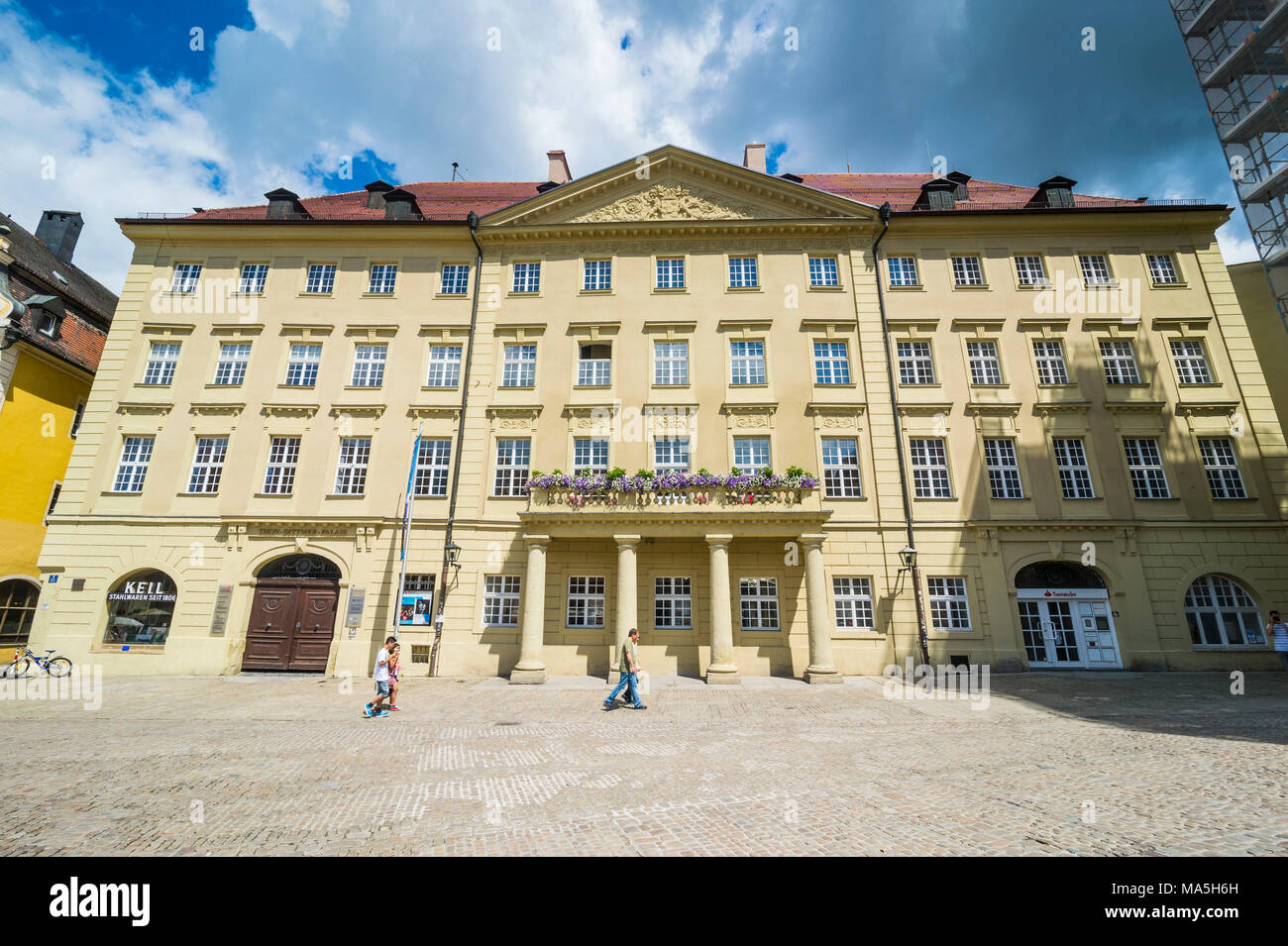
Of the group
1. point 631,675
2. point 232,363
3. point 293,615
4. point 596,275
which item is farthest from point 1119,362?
point 232,363

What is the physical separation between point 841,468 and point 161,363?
28.1 metres

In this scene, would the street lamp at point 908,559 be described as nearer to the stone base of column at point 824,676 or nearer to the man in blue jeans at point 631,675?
the stone base of column at point 824,676

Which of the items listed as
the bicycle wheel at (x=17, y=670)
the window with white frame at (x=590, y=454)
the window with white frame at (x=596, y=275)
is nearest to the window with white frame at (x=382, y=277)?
the window with white frame at (x=596, y=275)

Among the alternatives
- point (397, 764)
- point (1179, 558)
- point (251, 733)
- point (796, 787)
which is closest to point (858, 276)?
point (1179, 558)

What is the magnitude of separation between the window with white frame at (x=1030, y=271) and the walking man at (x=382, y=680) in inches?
1055

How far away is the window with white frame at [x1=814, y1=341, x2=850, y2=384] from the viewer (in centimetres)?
2228

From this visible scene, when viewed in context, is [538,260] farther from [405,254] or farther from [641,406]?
[641,406]

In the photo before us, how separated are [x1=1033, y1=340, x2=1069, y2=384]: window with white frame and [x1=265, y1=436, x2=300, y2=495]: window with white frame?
29399 millimetres

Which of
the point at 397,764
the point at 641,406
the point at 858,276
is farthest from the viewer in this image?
the point at 858,276

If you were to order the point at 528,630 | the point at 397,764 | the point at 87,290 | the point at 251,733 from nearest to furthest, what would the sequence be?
the point at 397,764 → the point at 251,733 → the point at 528,630 → the point at 87,290

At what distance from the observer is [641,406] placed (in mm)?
21938

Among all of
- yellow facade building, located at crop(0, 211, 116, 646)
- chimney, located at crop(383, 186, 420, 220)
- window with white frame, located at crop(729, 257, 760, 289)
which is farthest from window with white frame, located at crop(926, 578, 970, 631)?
yellow facade building, located at crop(0, 211, 116, 646)

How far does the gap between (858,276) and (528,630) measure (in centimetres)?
1931

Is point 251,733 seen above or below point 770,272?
below
